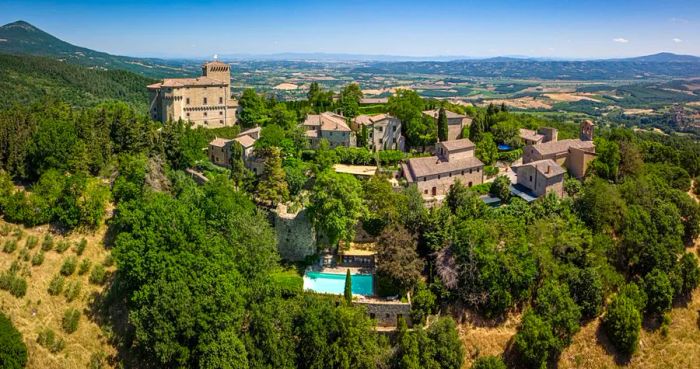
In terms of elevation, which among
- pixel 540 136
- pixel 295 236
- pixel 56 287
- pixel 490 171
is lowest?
pixel 56 287

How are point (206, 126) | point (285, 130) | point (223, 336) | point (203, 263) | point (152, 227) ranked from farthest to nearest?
point (206, 126)
point (285, 130)
point (152, 227)
point (203, 263)
point (223, 336)

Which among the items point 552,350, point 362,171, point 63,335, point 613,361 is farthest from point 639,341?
point 63,335

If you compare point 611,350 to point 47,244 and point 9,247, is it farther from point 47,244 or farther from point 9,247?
point 9,247

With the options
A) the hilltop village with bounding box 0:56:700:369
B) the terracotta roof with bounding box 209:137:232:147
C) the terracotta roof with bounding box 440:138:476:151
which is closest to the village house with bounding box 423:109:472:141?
the terracotta roof with bounding box 440:138:476:151

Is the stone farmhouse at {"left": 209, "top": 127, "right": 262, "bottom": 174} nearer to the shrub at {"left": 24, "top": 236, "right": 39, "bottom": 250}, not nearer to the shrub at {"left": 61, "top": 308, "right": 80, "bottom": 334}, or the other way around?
the shrub at {"left": 24, "top": 236, "right": 39, "bottom": 250}

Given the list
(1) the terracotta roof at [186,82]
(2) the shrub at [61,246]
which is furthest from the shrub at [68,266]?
(1) the terracotta roof at [186,82]

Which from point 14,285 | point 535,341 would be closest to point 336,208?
point 535,341

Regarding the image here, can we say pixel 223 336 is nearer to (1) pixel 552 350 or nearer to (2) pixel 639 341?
(1) pixel 552 350
